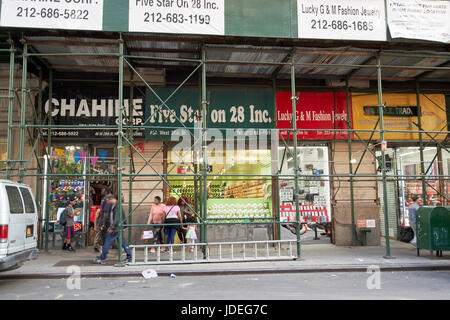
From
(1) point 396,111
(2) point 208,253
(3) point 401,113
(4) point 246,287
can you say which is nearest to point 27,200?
(2) point 208,253

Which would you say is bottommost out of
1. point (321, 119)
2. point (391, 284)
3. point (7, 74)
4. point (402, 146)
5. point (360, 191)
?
point (391, 284)

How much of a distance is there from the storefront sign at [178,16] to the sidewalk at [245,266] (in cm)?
588

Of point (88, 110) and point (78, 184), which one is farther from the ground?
point (88, 110)

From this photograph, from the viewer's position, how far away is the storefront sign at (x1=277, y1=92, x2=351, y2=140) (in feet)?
40.9

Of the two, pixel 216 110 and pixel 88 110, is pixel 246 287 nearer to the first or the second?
pixel 216 110

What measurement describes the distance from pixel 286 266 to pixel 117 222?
4343 millimetres

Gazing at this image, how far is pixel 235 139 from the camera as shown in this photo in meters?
12.5

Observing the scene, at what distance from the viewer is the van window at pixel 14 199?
6992 millimetres

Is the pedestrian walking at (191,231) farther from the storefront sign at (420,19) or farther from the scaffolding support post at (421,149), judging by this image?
the scaffolding support post at (421,149)

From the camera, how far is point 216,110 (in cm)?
1224

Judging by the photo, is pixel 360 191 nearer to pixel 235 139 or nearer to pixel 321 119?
pixel 321 119

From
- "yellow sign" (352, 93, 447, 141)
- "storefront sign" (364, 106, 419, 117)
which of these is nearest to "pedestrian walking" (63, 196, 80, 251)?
"yellow sign" (352, 93, 447, 141)

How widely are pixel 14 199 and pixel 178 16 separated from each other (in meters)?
5.78
